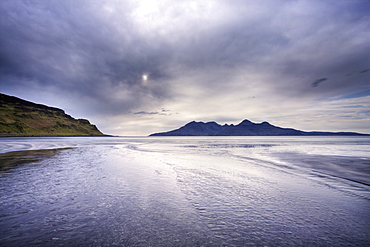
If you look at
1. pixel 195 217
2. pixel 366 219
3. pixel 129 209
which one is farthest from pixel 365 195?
pixel 129 209

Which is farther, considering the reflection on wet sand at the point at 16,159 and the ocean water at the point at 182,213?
the reflection on wet sand at the point at 16,159

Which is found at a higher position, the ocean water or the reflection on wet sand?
the reflection on wet sand

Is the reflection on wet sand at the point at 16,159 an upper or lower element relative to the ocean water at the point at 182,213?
upper

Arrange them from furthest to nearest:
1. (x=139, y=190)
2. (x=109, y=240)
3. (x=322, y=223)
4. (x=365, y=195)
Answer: (x=139, y=190) → (x=365, y=195) → (x=322, y=223) → (x=109, y=240)

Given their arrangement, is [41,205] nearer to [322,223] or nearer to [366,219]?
[322,223]

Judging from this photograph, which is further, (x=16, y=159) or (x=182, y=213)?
(x=16, y=159)

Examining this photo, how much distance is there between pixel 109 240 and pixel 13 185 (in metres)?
9.58

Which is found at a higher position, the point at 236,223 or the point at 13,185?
the point at 13,185

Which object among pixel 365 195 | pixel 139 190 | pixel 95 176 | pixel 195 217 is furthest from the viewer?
pixel 95 176

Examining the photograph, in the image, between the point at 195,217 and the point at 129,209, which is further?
the point at 129,209

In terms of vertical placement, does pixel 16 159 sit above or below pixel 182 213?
above

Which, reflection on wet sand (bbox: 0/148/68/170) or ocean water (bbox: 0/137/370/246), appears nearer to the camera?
ocean water (bbox: 0/137/370/246)

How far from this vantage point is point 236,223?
616 centimetres

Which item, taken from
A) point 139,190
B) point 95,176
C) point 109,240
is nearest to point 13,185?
point 95,176
